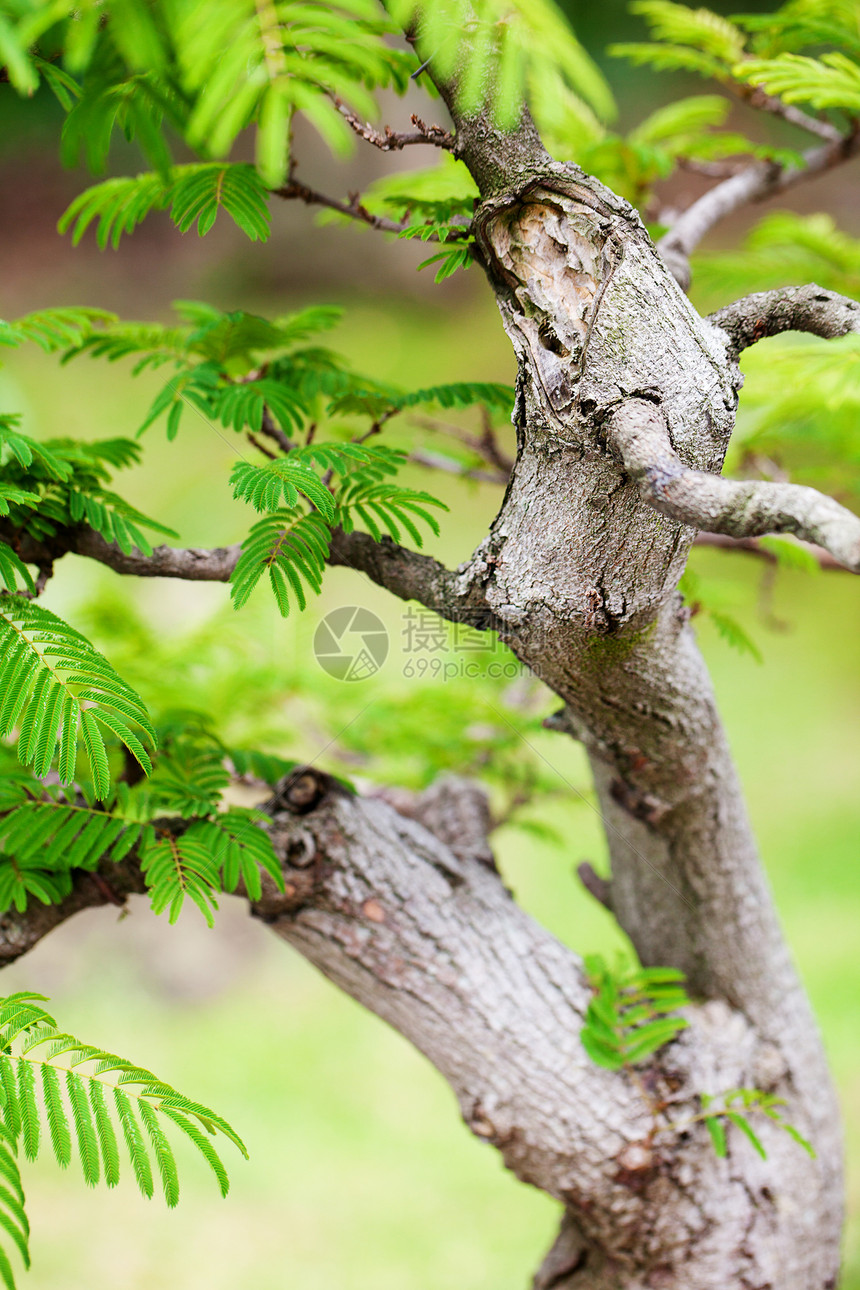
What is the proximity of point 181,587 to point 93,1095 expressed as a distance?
7.19ft

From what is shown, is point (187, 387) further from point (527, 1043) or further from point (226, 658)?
point (226, 658)

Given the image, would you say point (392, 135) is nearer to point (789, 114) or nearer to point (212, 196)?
point (212, 196)

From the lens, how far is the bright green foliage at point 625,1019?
75cm

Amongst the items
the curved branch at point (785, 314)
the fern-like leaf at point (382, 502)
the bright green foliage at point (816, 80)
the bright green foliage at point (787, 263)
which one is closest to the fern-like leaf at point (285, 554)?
the fern-like leaf at point (382, 502)

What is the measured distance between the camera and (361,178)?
3682mm

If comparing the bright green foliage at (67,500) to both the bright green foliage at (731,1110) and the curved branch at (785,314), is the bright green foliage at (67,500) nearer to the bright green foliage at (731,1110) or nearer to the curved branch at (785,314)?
the curved branch at (785,314)

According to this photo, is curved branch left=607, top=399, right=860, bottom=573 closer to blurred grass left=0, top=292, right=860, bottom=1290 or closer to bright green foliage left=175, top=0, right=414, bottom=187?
bright green foliage left=175, top=0, right=414, bottom=187

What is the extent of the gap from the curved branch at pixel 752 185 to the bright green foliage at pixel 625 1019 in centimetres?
68

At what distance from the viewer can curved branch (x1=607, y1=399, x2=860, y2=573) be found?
34cm

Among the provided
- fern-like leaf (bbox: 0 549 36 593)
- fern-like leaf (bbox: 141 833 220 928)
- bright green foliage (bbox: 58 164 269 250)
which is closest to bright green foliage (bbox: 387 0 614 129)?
Result: bright green foliage (bbox: 58 164 269 250)

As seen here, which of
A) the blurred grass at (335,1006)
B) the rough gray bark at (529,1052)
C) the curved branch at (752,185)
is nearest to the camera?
the rough gray bark at (529,1052)

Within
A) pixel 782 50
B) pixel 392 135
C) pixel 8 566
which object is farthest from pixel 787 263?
pixel 8 566

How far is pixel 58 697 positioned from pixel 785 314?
484mm

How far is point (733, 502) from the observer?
1.22ft
